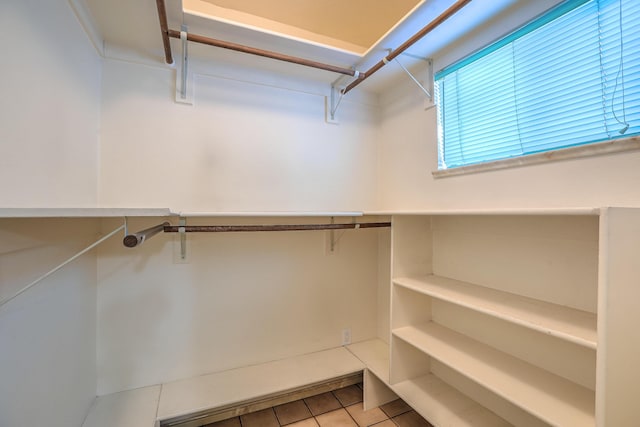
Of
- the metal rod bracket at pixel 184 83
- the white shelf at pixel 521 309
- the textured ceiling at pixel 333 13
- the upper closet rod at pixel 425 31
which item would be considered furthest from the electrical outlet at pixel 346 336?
the textured ceiling at pixel 333 13

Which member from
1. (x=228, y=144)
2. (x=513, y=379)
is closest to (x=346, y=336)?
(x=513, y=379)

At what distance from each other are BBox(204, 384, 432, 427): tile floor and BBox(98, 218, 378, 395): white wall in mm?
322

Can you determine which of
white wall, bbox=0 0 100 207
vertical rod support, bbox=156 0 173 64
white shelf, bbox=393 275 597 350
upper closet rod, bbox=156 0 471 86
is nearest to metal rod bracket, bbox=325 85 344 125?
upper closet rod, bbox=156 0 471 86

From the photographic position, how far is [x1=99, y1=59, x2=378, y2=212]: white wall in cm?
160

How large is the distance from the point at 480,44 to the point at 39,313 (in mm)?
2441

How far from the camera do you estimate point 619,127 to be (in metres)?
1.02

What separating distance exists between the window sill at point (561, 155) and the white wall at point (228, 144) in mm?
942

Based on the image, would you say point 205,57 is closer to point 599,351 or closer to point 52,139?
point 52,139

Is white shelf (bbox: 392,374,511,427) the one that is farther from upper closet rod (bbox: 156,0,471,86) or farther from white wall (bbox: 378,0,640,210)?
upper closet rod (bbox: 156,0,471,86)

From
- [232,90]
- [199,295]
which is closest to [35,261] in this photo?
[199,295]

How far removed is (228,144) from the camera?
5.96 ft

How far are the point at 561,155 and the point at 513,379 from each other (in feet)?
3.32

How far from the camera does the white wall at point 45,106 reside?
33.9 inches

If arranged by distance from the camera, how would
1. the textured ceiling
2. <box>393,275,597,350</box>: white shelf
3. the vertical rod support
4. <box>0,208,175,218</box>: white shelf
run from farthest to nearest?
the textured ceiling
the vertical rod support
<box>393,275,597,350</box>: white shelf
<box>0,208,175,218</box>: white shelf
